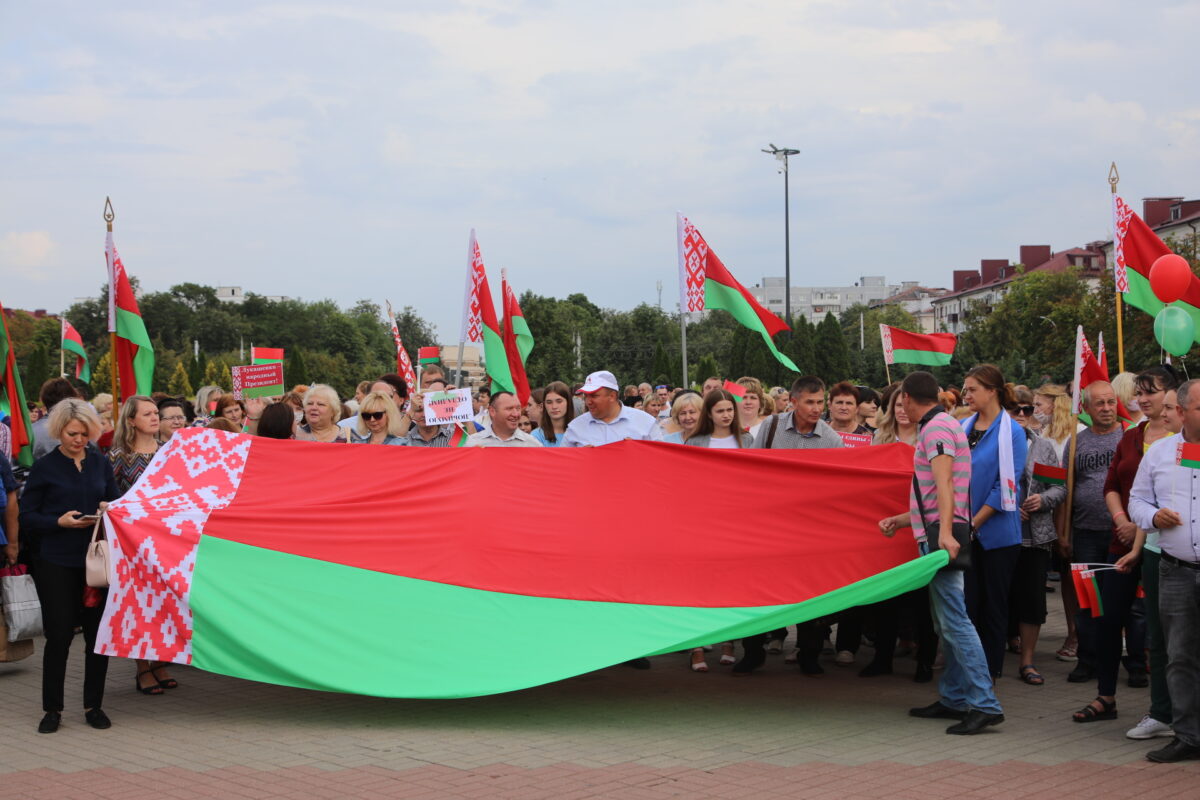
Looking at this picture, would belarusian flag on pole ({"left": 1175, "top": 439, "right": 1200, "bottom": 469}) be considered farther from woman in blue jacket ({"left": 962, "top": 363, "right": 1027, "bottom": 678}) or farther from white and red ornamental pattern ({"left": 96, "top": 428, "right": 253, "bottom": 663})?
white and red ornamental pattern ({"left": 96, "top": 428, "right": 253, "bottom": 663})

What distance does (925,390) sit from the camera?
6.96m

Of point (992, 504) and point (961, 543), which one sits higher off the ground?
point (992, 504)

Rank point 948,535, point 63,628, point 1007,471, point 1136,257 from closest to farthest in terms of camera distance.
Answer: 1. point 948,535
2. point 63,628
3. point 1007,471
4. point 1136,257

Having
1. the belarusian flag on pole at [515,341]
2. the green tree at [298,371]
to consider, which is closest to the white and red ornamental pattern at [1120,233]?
the belarusian flag on pole at [515,341]

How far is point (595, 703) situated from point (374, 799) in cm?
216

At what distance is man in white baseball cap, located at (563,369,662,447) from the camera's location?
9125 mm

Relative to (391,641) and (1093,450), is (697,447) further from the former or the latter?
(1093,450)

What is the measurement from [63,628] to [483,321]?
7513 mm

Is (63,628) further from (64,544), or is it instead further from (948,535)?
(948,535)

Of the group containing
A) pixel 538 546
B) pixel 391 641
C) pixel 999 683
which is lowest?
pixel 999 683

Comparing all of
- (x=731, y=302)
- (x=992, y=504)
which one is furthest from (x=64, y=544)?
(x=731, y=302)

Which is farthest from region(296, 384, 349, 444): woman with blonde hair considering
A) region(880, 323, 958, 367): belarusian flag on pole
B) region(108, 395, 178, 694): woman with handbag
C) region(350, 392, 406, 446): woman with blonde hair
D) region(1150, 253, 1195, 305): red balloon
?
region(1150, 253, 1195, 305): red balloon

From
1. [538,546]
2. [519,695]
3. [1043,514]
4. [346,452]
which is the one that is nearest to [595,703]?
[519,695]

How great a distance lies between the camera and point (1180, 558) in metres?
6.19
